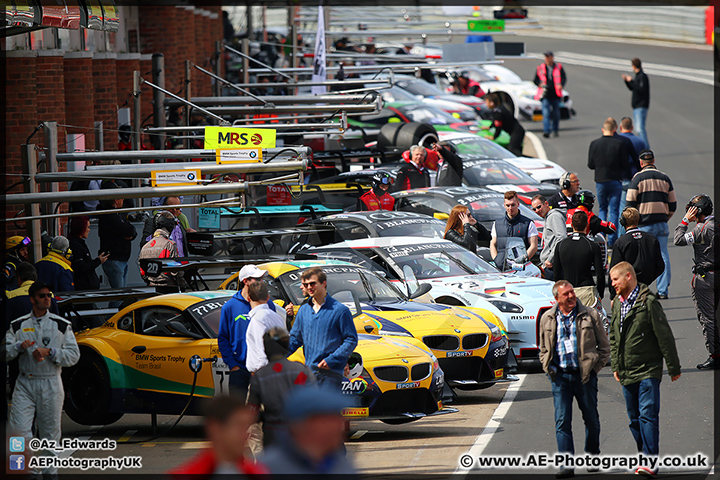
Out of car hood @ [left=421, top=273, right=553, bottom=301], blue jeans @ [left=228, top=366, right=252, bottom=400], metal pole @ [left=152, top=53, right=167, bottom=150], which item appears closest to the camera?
blue jeans @ [left=228, top=366, right=252, bottom=400]

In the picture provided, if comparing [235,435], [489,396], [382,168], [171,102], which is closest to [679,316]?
[489,396]

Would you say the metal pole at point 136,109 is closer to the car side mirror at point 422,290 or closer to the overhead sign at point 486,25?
the car side mirror at point 422,290

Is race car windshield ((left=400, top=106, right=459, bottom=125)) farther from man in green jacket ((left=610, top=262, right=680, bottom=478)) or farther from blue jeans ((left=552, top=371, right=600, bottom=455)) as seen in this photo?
blue jeans ((left=552, top=371, right=600, bottom=455))

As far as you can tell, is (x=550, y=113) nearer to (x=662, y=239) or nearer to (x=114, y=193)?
(x=662, y=239)

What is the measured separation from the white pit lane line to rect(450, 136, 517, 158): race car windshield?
399 inches

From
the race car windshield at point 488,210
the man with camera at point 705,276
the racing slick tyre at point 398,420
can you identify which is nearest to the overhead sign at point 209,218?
the race car windshield at point 488,210

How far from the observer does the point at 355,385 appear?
9.47m

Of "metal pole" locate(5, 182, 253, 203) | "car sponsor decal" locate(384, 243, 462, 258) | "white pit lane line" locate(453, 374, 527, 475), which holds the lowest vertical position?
"white pit lane line" locate(453, 374, 527, 475)

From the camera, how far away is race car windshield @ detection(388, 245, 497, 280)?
42.8 feet

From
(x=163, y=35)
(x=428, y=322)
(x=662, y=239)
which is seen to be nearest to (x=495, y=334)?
(x=428, y=322)

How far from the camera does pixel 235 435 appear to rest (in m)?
4.75

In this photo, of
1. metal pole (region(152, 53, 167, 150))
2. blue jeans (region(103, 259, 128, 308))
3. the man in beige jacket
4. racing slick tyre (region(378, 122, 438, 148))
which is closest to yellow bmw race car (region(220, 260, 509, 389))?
the man in beige jacket

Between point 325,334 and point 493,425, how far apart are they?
93.3 inches

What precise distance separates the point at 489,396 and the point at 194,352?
332cm
